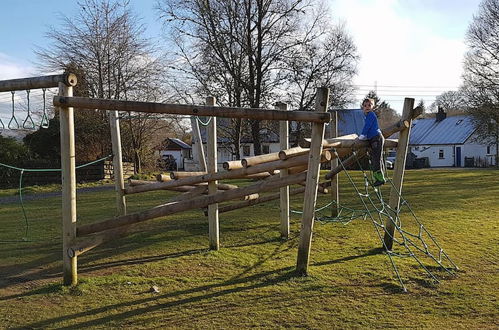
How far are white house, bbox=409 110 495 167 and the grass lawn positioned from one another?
4362 centimetres

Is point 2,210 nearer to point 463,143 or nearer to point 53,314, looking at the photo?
point 53,314

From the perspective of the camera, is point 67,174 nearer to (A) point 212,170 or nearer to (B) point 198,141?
(A) point 212,170

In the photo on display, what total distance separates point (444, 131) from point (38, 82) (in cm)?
5244

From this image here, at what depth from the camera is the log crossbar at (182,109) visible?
464cm

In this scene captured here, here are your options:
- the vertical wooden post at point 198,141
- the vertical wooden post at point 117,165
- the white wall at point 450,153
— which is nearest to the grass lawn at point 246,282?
the vertical wooden post at point 117,165

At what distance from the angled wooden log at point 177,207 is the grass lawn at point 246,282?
0.64 m

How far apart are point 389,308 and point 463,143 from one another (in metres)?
49.3

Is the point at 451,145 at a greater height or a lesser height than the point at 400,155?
greater

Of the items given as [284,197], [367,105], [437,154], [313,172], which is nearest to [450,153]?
[437,154]

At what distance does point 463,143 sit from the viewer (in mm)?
48312

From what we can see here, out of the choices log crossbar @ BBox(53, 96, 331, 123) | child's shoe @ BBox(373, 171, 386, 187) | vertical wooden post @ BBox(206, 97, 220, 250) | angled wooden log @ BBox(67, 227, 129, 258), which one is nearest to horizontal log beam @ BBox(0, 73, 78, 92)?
log crossbar @ BBox(53, 96, 331, 123)

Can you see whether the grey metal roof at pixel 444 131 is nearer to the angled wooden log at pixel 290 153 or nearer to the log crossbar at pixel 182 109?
the angled wooden log at pixel 290 153

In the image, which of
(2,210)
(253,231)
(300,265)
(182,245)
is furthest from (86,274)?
(2,210)

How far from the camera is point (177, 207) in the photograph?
213 inches
